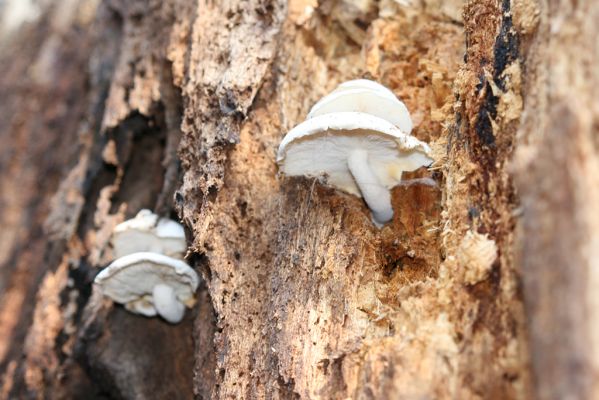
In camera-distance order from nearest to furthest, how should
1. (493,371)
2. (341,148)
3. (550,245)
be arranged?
(550,245)
(493,371)
(341,148)

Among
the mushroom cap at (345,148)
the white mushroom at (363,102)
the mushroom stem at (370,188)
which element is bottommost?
the mushroom stem at (370,188)

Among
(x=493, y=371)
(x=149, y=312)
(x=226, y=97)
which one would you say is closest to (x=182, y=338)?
(x=149, y=312)

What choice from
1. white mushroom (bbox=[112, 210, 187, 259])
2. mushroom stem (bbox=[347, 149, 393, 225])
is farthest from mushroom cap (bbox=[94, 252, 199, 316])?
mushroom stem (bbox=[347, 149, 393, 225])

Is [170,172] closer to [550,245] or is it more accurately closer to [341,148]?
[341,148]

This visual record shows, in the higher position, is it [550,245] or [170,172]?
[170,172]

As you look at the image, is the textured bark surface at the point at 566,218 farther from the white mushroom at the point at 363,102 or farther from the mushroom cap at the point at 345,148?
the white mushroom at the point at 363,102

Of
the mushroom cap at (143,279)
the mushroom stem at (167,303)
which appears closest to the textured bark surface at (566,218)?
the mushroom cap at (143,279)

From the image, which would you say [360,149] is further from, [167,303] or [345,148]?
[167,303]
